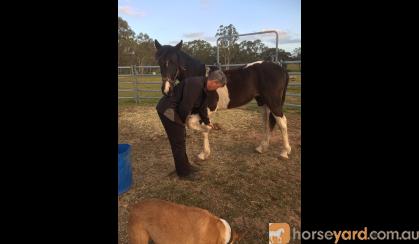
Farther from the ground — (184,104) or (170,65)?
(170,65)

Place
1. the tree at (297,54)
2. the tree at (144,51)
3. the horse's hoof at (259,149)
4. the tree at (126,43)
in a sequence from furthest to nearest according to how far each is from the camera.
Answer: the tree at (144,51) → the tree at (126,43) → the tree at (297,54) → the horse's hoof at (259,149)

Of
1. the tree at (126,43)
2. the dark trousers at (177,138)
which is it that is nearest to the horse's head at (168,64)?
the dark trousers at (177,138)

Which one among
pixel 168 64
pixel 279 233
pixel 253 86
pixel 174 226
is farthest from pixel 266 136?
pixel 174 226

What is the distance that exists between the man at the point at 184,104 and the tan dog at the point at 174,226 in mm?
1261

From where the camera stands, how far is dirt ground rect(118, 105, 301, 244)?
268cm

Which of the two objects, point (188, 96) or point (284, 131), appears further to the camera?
point (284, 131)

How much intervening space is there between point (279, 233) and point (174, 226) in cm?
107

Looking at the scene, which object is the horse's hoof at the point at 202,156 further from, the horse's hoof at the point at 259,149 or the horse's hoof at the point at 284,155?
the horse's hoof at the point at 284,155

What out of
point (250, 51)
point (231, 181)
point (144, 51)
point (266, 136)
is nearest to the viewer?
point (231, 181)

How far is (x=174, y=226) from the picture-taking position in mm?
1911

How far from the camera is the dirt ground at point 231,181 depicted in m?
2.68

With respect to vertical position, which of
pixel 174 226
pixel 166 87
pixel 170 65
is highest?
pixel 170 65

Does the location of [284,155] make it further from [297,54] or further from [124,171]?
[297,54]
